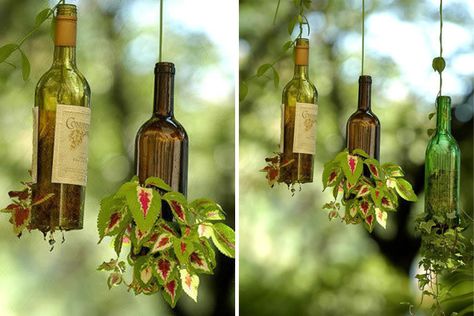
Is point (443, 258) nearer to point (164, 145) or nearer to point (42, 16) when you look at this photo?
point (164, 145)

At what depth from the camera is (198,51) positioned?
189cm

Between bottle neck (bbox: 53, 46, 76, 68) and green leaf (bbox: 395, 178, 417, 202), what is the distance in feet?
3.21

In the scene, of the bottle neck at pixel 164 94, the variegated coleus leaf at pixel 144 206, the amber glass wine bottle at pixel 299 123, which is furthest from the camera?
the amber glass wine bottle at pixel 299 123

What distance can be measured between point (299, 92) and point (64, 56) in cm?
64

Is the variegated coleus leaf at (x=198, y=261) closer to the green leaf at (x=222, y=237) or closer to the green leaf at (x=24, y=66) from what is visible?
the green leaf at (x=222, y=237)

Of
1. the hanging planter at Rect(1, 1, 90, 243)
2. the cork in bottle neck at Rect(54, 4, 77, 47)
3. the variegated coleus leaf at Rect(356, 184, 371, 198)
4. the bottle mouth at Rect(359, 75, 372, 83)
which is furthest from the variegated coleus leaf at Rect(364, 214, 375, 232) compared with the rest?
the cork in bottle neck at Rect(54, 4, 77, 47)

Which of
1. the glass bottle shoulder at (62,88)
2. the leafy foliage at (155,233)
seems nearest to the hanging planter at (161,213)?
the leafy foliage at (155,233)

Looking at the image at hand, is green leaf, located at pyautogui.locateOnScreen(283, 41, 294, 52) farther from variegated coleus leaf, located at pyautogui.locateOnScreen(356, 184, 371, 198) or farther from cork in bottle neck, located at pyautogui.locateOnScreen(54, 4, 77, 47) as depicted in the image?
cork in bottle neck, located at pyautogui.locateOnScreen(54, 4, 77, 47)

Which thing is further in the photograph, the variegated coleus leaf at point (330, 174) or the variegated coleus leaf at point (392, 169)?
the variegated coleus leaf at point (392, 169)

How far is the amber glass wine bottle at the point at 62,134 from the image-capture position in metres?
1.50

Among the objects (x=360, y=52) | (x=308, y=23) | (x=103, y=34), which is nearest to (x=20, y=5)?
(x=103, y=34)

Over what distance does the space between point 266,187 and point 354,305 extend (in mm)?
431

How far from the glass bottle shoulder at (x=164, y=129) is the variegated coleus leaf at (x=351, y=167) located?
50cm

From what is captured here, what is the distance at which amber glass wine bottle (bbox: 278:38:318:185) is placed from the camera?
1.91 metres
